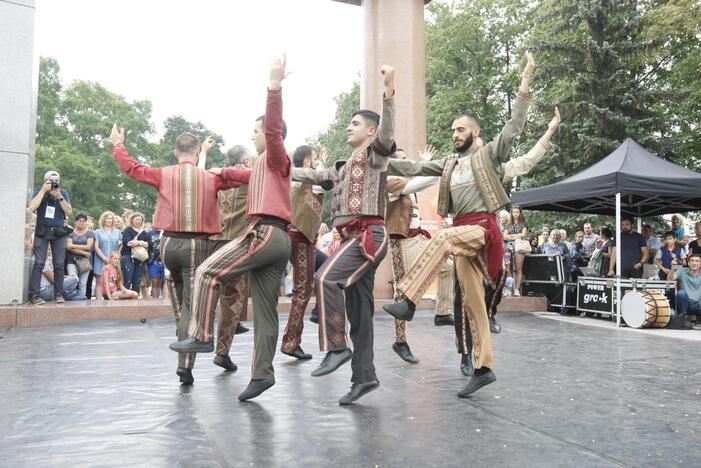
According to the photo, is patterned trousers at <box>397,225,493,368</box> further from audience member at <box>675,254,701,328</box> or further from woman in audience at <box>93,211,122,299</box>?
woman in audience at <box>93,211,122,299</box>

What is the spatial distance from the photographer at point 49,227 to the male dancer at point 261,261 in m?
6.25

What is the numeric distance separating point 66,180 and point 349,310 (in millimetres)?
40882

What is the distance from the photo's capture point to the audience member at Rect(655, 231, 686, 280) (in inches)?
470

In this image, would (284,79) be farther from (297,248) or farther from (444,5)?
(444,5)

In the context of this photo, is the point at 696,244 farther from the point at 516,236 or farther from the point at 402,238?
the point at 402,238

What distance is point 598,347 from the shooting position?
7215mm

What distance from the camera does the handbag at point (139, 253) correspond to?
37.6ft

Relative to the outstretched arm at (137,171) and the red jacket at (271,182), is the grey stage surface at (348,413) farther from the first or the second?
the outstretched arm at (137,171)

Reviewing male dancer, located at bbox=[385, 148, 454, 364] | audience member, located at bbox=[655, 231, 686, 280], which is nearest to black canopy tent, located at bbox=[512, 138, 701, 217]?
audience member, located at bbox=[655, 231, 686, 280]

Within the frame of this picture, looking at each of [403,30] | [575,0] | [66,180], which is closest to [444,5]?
[575,0]

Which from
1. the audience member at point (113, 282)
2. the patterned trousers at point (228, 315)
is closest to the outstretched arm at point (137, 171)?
the patterned trousers at point (228, 315)

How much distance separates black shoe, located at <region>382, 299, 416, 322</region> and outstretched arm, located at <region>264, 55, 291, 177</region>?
113 cm

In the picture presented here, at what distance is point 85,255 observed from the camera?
1056 cm

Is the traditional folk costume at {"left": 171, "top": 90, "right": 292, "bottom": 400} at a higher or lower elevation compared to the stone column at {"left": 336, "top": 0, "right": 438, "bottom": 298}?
lower
